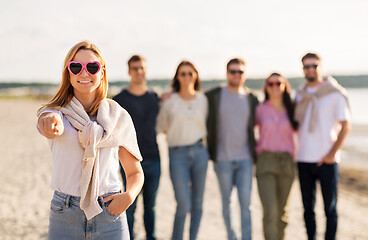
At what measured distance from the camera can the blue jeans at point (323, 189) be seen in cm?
404

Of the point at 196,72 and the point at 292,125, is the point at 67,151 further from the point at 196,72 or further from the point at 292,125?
the point at 292,125

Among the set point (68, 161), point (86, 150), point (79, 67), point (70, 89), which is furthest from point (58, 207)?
point (79, 67)

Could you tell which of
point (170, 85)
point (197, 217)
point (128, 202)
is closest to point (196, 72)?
point (170, 85)

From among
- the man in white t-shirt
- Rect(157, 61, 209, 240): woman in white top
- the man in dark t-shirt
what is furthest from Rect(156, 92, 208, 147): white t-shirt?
the man in white t-shirt

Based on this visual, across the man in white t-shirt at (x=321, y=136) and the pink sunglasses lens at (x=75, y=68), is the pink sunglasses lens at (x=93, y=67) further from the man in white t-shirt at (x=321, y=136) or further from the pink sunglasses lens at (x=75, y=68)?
the man in white t-shirt at (x=321, y=136)

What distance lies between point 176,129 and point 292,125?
4.52 feet

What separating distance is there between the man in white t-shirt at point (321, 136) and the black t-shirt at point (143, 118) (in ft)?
5.61

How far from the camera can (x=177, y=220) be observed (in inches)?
159

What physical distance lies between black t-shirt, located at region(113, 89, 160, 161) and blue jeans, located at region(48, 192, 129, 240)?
5.87 feet

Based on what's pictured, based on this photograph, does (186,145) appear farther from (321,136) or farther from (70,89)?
(70,89)

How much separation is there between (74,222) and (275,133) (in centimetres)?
270

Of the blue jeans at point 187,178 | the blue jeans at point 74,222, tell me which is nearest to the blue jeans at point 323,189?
the blue jeans at point 187,178

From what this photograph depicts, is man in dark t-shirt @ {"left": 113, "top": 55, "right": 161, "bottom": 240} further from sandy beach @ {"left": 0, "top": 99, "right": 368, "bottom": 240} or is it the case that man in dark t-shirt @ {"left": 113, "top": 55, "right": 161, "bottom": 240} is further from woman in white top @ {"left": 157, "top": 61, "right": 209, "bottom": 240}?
sandy beach @ {"left": 0, "top": 99, "right": 368, "bottom": 240}

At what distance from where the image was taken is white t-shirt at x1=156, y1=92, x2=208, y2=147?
399cm
